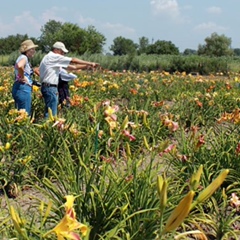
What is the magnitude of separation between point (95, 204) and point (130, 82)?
7.16 meters

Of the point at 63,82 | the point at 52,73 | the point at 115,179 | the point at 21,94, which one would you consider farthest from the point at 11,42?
the point at 115,179

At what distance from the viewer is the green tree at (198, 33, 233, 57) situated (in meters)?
55.8

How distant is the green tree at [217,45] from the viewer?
183 ft

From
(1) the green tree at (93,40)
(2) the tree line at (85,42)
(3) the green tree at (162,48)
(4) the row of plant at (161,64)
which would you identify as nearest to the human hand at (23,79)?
(4) the row of plant at (161,64)

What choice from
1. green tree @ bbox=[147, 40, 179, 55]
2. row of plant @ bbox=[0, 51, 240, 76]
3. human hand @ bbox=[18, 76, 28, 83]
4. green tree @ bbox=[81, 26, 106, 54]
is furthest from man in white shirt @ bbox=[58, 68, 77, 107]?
green tree @ bbox=[147, 40, 179, 55]

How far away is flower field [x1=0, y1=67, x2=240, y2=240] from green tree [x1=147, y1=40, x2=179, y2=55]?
6049cm

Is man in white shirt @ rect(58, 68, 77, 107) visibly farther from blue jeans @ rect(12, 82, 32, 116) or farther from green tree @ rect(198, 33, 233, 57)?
green tree @ rect(198, 33, 233, 57)

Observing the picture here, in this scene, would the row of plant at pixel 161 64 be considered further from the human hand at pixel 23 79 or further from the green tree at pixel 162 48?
the green tree at pixel 162 48

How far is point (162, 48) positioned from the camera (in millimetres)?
65062

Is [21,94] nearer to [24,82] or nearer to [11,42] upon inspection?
[24,82]

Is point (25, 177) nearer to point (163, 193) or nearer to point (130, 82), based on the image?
point (163, 193)

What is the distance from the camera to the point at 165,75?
1084cm

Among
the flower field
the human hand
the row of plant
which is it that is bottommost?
the flower field

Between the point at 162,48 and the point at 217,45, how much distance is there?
10711 millimetres
